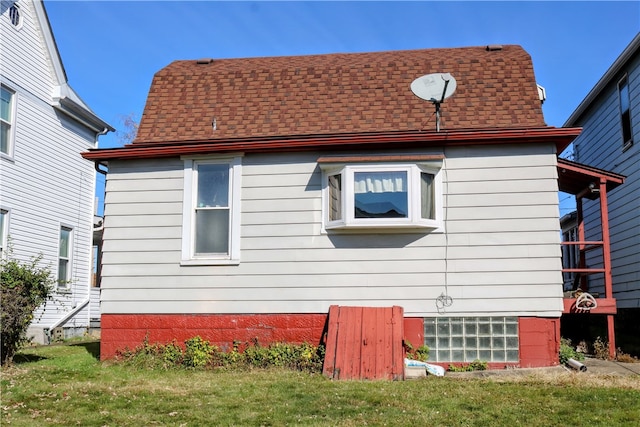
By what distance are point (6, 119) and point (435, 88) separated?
9976 mm

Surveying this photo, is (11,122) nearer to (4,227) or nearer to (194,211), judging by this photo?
(4,227)

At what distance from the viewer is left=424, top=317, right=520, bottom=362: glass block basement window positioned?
930 cm

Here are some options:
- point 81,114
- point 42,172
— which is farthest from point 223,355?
point 81,114

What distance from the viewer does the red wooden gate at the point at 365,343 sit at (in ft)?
27.8

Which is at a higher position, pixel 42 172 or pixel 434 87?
pixel 434 87

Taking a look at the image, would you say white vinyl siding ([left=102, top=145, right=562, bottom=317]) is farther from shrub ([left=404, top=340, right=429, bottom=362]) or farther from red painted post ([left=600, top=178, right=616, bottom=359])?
red painted post ([left=600, top=178, right=616, bottom=359])

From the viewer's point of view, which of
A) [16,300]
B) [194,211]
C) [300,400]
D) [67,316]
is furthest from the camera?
[67,316]

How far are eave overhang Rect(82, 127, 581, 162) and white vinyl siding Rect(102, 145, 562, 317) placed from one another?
0.19 meters

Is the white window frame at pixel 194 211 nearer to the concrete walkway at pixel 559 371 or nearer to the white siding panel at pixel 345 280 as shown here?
the white siding panel at pixel 345 280

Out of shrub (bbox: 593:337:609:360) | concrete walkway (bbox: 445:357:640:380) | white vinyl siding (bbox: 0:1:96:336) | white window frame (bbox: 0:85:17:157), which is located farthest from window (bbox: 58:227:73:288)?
shrub (bbox: 593:337:609:360)

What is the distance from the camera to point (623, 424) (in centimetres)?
583

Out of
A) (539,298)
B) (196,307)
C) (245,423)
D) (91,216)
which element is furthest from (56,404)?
(91,216)

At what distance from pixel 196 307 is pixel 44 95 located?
898 cm

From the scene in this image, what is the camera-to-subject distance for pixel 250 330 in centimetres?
970
